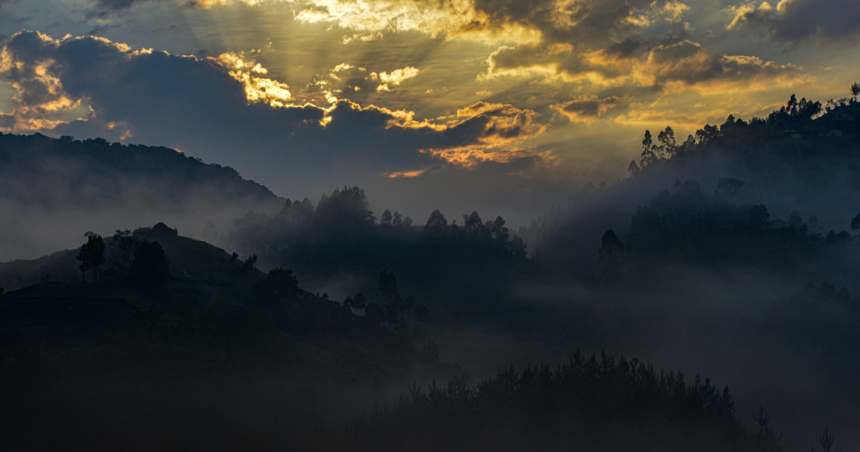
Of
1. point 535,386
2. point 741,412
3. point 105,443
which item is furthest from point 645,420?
point 741,412

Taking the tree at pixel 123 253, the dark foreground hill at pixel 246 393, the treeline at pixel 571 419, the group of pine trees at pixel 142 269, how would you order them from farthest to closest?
the tree at pixel 123 253 < the group of pine trees at pixel 142 269 < the dark foreground hill at pixel 246 393 < the treeline at pixel 571 419

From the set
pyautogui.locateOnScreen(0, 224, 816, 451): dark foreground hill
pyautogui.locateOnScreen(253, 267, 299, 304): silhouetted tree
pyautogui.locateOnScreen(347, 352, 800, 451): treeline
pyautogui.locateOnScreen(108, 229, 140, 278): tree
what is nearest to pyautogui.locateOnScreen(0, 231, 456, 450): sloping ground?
pyautogui.locateOnScreen(0, 224, 816, 451): dark foreground hill

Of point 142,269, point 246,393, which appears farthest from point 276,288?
point 246,393

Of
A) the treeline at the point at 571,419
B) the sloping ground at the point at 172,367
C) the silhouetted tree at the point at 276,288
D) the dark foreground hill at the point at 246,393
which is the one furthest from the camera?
the silhouetted tree at the point at 276,288

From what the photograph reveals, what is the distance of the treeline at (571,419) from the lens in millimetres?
83438

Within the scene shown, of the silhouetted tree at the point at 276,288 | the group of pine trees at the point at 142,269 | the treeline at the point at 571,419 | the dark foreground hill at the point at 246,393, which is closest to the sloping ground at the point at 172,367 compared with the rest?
the dark foreground hill at the point at 246,393

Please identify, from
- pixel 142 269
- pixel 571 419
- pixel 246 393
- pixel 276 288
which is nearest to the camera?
pixel 571 419

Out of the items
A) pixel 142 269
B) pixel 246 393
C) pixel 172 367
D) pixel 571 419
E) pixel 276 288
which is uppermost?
pixel 142 269

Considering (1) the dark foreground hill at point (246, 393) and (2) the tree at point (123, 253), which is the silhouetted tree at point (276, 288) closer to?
(1) the dark foreground hill at point (246, 393)

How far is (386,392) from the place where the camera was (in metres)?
153

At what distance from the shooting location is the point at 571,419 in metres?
89.8

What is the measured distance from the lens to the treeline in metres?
83.4

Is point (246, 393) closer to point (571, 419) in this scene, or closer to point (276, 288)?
point (276, 288)

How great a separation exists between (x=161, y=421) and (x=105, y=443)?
12.7 meters
